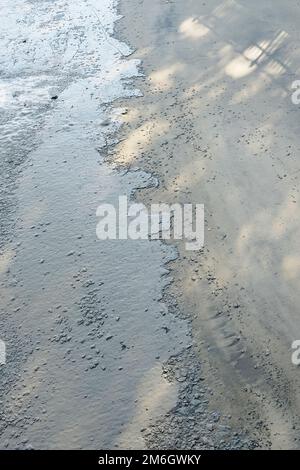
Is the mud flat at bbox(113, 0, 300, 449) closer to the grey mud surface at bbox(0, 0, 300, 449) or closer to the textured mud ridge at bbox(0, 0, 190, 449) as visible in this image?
the grey mud surface at bbox(0, 0, 300, 449)

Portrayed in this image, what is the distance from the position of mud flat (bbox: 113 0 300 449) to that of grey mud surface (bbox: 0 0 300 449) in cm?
2

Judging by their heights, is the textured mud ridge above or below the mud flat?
below

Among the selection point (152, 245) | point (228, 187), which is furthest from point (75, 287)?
point (228, 187)

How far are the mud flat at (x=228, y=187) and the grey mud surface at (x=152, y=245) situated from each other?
19mm

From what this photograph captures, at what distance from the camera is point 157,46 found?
9062mm

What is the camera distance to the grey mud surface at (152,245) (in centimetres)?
421

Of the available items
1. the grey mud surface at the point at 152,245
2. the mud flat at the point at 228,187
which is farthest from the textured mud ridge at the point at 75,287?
the mud flat at the point at 228,187

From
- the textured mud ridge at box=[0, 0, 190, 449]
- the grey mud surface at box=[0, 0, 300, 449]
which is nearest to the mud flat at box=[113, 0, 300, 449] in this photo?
the grey mud surface at box=[0, 0, 300, 449]

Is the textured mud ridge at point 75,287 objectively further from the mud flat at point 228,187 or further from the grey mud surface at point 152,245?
the mud flat at point 228,187

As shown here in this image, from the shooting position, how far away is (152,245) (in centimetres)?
558

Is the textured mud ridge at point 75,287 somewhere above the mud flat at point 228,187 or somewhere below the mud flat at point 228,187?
below

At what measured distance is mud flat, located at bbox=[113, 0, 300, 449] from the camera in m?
4.16
